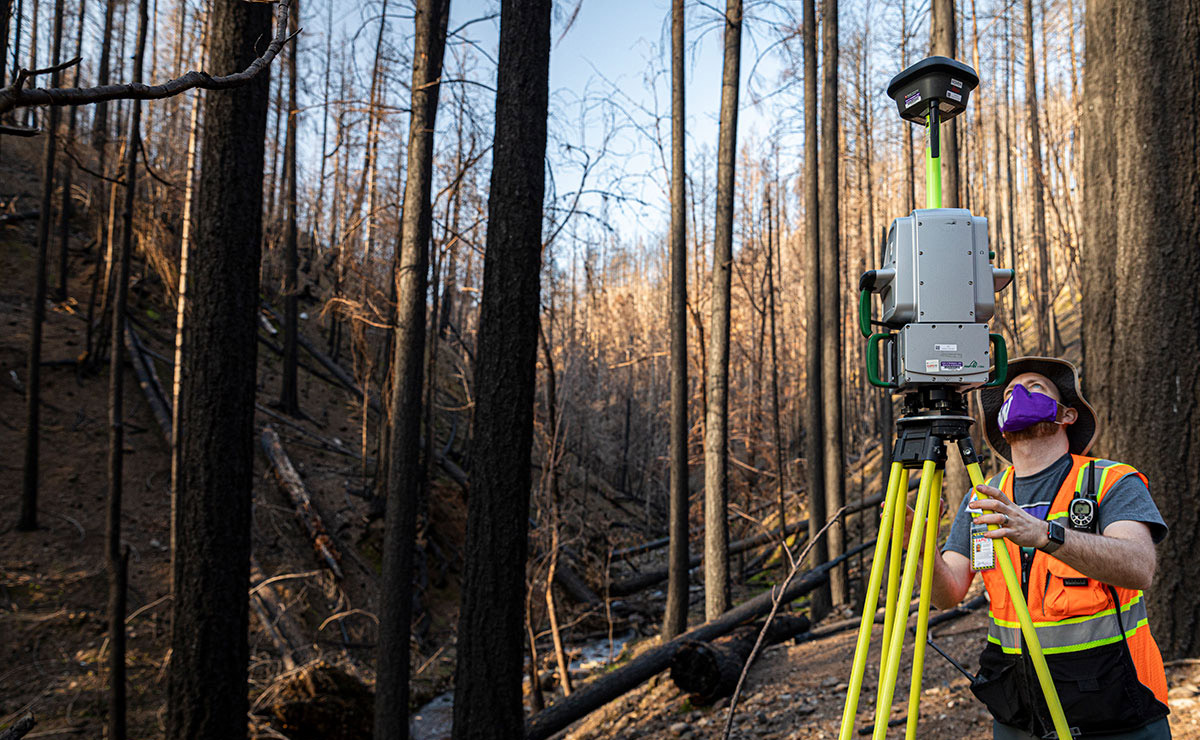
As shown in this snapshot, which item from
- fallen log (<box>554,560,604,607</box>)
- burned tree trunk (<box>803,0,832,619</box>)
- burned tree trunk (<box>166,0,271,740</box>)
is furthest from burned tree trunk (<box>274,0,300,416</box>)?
burned tree trunk (<box>803,0,832,619</box>)

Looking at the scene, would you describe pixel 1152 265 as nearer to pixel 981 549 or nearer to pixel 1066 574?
pixel 1066 574

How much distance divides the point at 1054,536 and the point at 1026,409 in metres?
0.45

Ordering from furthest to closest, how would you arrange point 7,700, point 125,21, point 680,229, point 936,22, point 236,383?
1. point 125,21
2. point 680,229
3. point 936,22
4. point 7,700
5. point 236,383

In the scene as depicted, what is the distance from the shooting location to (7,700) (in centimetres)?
750

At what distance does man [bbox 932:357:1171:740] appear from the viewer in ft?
5.90

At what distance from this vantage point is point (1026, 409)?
2.08 m

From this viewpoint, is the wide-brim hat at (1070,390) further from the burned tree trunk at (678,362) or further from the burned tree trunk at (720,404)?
the burned tree trunk at (678,362)

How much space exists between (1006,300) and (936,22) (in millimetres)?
15069

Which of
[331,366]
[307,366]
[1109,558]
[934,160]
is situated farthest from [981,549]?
[331,366]

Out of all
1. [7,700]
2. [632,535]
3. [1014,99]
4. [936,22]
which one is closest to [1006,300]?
[1014,99]

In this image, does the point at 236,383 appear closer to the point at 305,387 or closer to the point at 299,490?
the point at 299,490

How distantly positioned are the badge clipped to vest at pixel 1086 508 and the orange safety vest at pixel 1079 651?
0.01m

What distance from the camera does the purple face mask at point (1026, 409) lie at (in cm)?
206

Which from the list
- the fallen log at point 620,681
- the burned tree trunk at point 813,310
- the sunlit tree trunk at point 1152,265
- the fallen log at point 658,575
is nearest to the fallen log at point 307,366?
the fallen log at point 658,575
